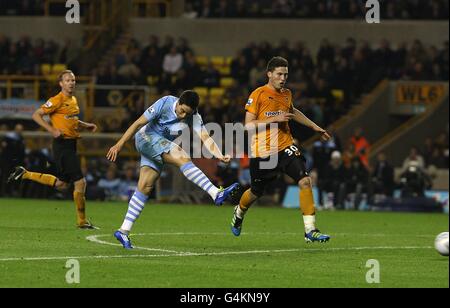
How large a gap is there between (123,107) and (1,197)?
18.4 feet

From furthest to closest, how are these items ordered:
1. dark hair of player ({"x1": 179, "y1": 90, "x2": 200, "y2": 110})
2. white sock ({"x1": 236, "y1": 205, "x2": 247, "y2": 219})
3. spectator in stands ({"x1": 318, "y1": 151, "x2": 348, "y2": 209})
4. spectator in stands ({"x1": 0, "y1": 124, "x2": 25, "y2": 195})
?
spectator in stands ({"x1": 0, "y1": 124, "x2": 25, "y2": 195}) < spectator in stands ({"x1": 318, "y1": 151, "x2": 348, "y2": 209}) < white sock ({"x1": 236, "y1": 205, "x2": 247, "y2": 219}) < dark hair of player ({"x1": 179, "y1": 90, "x2": 200, "y2": 110})

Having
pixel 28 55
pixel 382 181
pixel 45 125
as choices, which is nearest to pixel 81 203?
pixel 45 125

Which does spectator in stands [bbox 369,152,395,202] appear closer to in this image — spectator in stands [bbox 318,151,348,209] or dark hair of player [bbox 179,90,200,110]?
spectator in stands [bbox 318,151,348,209]

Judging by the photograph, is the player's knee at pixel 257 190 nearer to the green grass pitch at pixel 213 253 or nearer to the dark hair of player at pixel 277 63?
the green grass pitch at pixel 213 253

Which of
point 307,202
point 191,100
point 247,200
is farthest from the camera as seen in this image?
point 247,200

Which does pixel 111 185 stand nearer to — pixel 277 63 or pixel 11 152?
pixel 11 152

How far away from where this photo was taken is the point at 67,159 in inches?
766

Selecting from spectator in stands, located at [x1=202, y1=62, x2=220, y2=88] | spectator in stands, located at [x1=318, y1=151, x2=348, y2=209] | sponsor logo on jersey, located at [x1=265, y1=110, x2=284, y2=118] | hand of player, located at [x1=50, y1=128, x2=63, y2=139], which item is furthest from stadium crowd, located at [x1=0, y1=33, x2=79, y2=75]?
sponsor logo on jersey, located at [x1=265, y1=110, x2=284, y2=118]

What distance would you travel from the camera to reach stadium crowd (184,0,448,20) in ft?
123

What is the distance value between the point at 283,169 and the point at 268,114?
784 mm

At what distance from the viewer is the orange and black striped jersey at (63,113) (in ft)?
64.0

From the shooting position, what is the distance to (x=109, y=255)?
14.5 metres

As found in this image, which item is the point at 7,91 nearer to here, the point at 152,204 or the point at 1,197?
the point at 1,197

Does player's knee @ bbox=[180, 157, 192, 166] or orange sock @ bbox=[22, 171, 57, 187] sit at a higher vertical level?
player's knee @ bbox=[180, 157, 192, 166]
